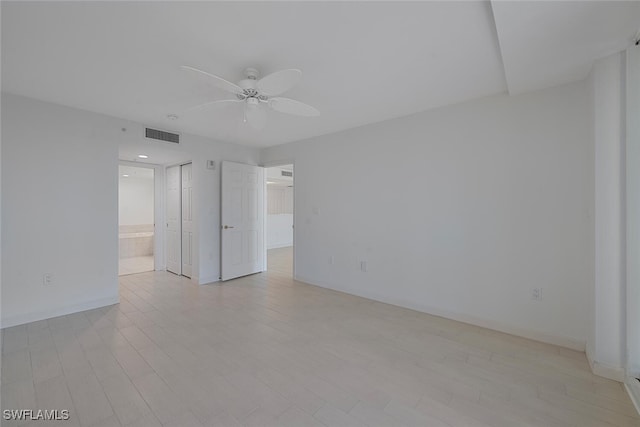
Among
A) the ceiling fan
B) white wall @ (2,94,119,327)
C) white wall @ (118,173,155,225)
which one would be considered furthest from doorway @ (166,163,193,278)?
white wall @ (118,173,155,225)

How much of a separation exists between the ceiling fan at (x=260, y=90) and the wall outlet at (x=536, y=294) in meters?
2.73

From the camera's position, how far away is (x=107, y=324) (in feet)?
9.81

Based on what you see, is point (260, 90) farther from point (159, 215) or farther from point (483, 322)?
point (159, 215)

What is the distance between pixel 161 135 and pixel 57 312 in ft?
8.42

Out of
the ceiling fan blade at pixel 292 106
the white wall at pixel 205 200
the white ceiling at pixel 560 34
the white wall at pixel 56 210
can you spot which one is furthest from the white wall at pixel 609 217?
the white wall at pixel 56 210

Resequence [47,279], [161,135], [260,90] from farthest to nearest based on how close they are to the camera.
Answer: [161,135] < [47,279] < [260,90]

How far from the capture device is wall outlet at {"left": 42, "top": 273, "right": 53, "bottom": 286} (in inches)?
124

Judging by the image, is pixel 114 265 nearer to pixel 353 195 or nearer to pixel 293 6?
pixel 353 195

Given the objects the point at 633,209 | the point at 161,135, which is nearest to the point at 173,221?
the point at 161,135

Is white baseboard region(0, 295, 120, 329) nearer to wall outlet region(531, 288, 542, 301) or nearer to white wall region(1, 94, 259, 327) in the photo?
white wall region(1, 94, 259, 327)

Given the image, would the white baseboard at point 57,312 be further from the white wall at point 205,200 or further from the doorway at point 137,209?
the doorway at point 137,209

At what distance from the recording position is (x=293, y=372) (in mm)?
2145

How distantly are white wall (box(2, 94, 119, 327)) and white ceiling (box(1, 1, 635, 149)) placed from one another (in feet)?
1.23

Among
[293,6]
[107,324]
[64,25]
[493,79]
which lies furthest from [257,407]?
[493,79]
